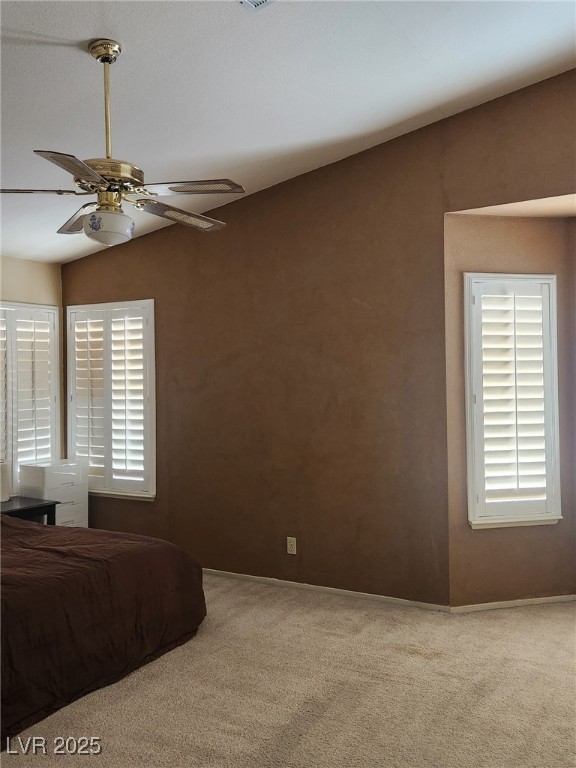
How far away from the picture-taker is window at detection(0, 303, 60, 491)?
17.4 ft

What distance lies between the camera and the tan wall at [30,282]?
17.5 feet

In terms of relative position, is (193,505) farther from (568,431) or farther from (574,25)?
(574,25)

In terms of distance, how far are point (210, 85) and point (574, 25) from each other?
176 centimetres

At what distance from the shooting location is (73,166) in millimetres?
2273

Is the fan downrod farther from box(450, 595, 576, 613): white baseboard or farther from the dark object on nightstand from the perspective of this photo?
box(450, 595, 576, 613): white baseboard

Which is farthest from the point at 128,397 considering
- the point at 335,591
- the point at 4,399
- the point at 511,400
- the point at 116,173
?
the point at 116,173

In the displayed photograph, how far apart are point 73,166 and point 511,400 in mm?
3040

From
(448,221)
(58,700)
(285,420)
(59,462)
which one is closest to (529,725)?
(58,700)

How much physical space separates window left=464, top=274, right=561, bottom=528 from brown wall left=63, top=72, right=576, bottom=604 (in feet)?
0.74

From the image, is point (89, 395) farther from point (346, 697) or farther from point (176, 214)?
point (346, 697)

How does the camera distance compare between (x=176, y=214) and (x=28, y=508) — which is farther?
(x=28, y=508)

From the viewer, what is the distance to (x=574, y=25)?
127 inches

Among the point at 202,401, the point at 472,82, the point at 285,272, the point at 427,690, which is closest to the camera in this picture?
the point at 427,690

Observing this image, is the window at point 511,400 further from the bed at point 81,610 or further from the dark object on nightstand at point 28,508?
the dark object on nightstand at point 28,508
